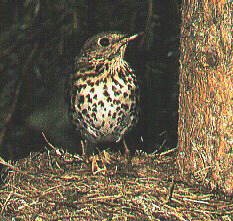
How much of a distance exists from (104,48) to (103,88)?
32 centimetres

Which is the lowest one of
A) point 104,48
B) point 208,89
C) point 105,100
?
point 105,100

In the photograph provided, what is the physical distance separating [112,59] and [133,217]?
1510 millimetres

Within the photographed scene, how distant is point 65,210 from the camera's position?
8.80 feet

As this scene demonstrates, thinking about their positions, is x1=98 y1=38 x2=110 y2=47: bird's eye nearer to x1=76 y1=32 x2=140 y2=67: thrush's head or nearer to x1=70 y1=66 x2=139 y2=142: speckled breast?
x1=76 y1=32 x2=140 y2=67: thrush's head

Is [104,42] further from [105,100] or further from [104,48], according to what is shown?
[105,100]

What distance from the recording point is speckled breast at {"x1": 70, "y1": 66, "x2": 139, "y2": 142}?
3697 millimetres

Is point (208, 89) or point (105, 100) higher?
point (208, 89)

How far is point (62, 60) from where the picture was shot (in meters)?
4.43

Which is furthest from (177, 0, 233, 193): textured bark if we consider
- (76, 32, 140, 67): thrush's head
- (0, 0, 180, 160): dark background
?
A: (76, 32, 140, 67): thrush's head

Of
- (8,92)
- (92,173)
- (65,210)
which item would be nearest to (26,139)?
(8,92)

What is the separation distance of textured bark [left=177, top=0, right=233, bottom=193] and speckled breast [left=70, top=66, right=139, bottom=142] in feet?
2.29

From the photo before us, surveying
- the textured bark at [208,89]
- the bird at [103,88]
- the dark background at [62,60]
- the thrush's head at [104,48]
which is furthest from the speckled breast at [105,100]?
the textured bark at [208,89]

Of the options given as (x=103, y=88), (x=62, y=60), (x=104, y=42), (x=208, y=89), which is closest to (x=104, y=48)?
(x=104, y=42)

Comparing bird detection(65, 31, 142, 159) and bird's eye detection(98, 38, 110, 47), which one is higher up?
bird's eye detection(98, 38, 110, 47)
